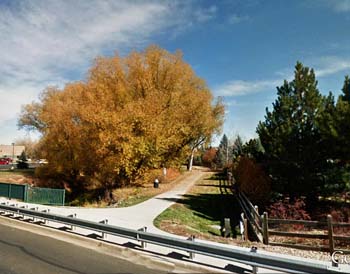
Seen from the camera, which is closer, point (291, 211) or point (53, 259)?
point (53, 259)

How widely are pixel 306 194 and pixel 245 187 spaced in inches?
177

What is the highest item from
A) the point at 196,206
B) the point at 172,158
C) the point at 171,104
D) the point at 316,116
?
the point at 171,104

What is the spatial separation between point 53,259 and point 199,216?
10.8 metres

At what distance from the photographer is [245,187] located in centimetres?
2020

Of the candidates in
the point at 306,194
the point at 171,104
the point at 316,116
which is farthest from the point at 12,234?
the point at 171,104

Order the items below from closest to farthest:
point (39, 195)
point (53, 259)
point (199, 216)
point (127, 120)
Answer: point (53, 259)
point (199, 216)
point (39, 195)
point (127, 120)

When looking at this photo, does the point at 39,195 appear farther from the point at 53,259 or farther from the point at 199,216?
the point at 53,259

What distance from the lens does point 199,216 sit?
54.4 ft

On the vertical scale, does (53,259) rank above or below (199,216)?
above

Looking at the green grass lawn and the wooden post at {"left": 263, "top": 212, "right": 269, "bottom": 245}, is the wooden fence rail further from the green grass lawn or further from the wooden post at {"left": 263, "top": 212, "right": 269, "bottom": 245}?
the green grass lawn

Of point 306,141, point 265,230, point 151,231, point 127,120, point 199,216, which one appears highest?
point 127,120

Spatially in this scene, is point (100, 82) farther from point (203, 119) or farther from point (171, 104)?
point (203, 119)

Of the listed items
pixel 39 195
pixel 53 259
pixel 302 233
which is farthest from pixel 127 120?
pixel 53 259

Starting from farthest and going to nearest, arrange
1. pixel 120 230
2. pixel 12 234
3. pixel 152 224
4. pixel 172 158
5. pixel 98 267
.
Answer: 1. pixel 172 158
2. pixel 152 224
3. pixel 12 234
4. pixel 120 230
5. pixel 98 267
